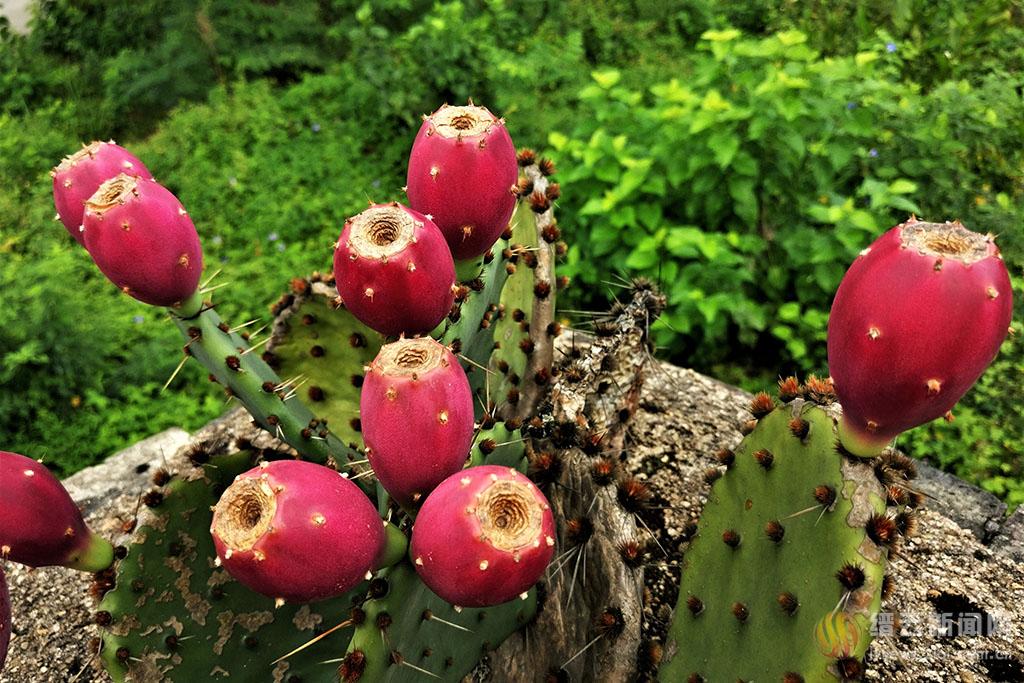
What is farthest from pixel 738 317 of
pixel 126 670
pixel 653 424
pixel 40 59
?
pixel 40 59

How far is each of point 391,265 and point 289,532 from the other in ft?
1.13

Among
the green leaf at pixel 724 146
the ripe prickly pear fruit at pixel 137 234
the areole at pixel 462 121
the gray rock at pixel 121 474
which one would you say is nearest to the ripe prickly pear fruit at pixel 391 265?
the areole at pixel 462 121

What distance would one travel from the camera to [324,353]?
5.65ft

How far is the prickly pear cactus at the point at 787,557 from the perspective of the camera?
96cm

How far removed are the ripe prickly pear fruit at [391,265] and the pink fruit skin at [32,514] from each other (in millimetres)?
465

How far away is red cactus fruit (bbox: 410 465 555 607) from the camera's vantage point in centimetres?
79

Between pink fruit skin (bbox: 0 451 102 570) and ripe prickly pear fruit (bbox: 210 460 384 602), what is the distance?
393 mm

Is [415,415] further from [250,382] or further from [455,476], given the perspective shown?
[250,382]

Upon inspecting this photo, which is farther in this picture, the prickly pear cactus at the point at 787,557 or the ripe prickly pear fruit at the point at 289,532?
the prickly pear cactus at the point at 787,557

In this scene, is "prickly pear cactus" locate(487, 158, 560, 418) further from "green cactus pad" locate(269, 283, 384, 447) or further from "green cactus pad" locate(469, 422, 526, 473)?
"green cactus pad" locate(269, 283, 384, 447)

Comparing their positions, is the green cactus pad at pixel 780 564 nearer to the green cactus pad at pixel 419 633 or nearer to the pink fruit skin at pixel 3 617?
the green cactus pad at pixel 419 633

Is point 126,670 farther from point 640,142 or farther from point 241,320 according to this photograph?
point 640,142

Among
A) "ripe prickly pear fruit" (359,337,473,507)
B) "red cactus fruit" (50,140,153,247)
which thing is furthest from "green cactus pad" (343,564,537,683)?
"red cactus fruit" (50,140,153,247)

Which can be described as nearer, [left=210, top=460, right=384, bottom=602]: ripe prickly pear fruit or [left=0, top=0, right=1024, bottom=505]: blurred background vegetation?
[left=210, top=460, right=384, bottom=602]: ripe prickly pear fruit
